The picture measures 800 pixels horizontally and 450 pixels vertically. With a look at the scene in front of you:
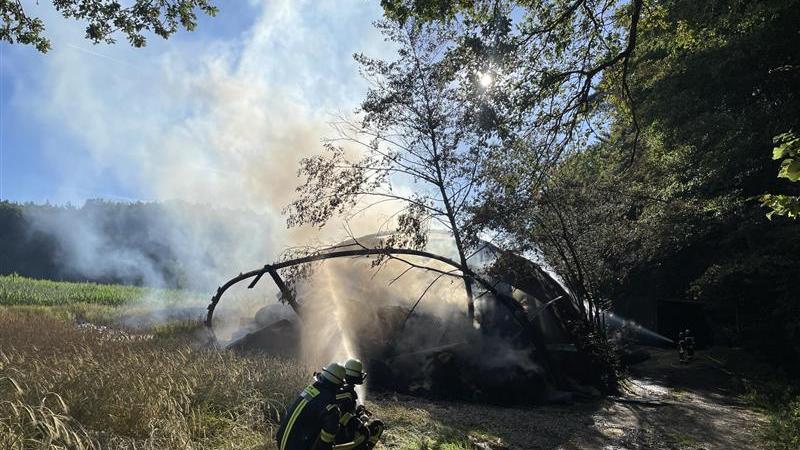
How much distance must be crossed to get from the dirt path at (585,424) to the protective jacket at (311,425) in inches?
97.3

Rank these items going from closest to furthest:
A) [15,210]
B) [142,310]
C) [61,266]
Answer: [142,310]
[61,266]
[15,210]

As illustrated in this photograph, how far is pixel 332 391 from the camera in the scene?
4453 millimetres

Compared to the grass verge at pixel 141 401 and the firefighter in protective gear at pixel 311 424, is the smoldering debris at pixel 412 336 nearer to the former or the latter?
the grass verge at pixel 141 401

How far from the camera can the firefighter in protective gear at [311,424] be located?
4242mm

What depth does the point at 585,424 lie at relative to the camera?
30.2 ft

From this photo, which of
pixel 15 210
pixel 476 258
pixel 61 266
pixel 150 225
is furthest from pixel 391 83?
pixel 15 210

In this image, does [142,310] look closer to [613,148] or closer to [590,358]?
[590,358]

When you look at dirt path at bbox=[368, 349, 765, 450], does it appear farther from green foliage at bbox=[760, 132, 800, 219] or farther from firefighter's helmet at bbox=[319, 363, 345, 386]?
green foliage at bbox=[760, 132, 800, 219]

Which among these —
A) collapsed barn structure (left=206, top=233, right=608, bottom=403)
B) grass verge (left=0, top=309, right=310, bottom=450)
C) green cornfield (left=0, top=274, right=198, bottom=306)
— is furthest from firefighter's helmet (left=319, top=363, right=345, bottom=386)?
green cornfield (left=0, top=274, right=198, bottom=306)

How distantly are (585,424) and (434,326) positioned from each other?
4600 millimetres

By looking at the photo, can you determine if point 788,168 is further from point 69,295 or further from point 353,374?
point 69,295

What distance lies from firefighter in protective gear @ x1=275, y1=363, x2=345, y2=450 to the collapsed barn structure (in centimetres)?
645

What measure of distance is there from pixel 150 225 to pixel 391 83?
3692 centimetres

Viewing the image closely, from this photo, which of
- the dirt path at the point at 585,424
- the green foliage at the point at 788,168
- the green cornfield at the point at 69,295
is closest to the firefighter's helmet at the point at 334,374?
the dirt path at the point at 585,424
